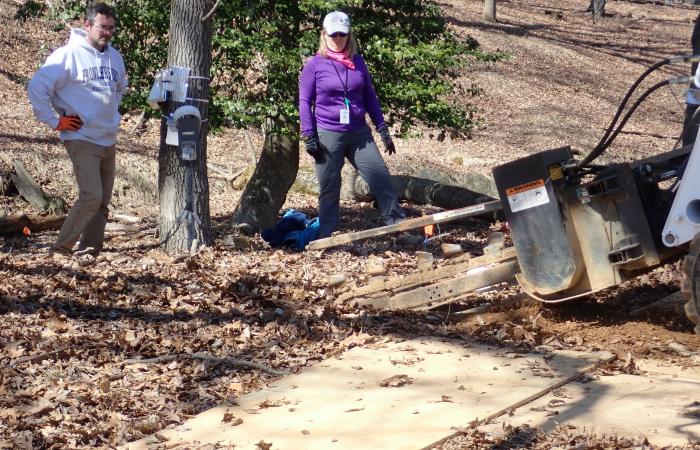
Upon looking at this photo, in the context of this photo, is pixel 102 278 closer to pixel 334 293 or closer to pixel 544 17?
pixel 334 293

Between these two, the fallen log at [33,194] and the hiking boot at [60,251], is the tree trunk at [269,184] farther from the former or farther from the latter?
the hiking boot at [60,251]

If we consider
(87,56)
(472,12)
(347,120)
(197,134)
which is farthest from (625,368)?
(472,12)

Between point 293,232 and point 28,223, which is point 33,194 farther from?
point 293,232

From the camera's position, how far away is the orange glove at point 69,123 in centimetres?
830

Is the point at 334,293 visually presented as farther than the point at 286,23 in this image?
No

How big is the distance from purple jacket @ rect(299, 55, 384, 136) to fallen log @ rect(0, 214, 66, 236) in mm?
3335

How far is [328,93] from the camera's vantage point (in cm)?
879

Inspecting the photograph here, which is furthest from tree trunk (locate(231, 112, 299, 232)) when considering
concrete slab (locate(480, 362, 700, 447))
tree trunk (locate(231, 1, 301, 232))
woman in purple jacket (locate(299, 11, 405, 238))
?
concrete slab (locate(480, 362, 700, 447))

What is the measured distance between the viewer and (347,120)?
28.9 feet

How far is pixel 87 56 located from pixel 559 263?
425 cm

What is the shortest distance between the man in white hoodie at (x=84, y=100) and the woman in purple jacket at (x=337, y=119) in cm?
164

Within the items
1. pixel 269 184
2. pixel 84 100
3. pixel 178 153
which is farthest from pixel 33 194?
pixel 178 153

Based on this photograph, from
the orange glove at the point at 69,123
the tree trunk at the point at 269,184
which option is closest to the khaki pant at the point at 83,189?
the orange glove at the point at 69,123

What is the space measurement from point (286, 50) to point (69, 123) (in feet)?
7.89
